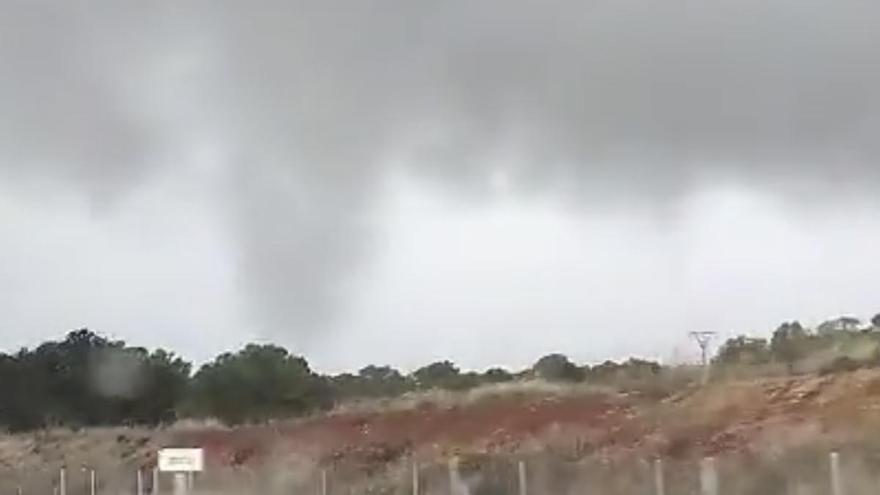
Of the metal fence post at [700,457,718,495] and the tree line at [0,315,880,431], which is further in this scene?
the tree line at [0,315,880,431]

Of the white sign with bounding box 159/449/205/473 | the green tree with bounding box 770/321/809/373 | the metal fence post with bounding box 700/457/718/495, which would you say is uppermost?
the green tree with bounding box 770/321/809/373

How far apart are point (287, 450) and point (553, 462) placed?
19.0 meters

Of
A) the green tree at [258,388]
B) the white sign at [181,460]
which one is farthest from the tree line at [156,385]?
the white sign at [181,460]

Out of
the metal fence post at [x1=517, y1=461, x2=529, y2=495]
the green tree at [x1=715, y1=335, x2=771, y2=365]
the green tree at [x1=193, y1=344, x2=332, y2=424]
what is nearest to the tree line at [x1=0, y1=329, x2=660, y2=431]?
the green tree at [x1=193, y1=344, x2=332, y2=424]

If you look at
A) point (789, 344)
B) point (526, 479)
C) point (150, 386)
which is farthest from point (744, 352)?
point (150, 386)

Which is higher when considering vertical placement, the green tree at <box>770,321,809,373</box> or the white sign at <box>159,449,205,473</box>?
the green tree at <box>770,321,809,373</box>

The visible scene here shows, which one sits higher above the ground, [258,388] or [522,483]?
[258,388]

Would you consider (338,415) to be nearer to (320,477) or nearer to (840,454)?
(320,477)

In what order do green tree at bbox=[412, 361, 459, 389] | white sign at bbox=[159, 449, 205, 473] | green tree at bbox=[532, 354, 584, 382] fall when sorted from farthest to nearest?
green tree at bbox=[412, 361, 459, 389], green tree at bbox=[532, 354, 584, 382], white sign at bbox=[159, 449, 205, 473]

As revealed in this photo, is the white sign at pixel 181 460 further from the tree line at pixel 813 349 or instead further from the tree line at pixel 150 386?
the tree line at pixel 150 386

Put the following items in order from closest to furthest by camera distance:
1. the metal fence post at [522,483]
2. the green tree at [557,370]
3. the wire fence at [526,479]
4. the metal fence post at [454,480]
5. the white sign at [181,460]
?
the wire fence at [526,479] → the metal fence post at [522,483] → the white sign at [181,460] → the metal fence post at [454,480] → the green tree at [557,370]

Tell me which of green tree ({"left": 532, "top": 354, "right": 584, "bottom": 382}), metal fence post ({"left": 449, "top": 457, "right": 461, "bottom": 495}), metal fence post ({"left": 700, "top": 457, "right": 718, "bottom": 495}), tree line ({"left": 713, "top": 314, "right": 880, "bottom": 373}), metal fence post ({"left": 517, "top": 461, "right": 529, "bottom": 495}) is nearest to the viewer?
metal fence post ({"left": 700, "top": 457, "right": 718, "bottom": 495})

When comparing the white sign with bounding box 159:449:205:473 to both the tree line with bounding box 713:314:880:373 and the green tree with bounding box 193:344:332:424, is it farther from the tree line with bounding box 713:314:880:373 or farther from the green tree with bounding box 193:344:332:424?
the green tree with bounding box 193:344:332:424

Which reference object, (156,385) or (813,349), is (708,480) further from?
(156,385)
